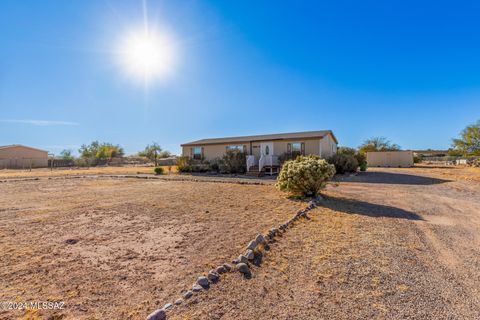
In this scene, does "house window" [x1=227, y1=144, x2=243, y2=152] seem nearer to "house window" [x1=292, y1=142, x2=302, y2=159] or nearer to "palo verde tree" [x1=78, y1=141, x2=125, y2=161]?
"house window" [x1=292, y1=142, x2=302, y2=159]

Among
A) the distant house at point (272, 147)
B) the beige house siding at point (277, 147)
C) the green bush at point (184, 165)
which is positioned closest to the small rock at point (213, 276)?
the distant house at point (272, 147)

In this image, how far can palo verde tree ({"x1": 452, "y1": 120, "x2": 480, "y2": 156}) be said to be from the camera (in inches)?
994

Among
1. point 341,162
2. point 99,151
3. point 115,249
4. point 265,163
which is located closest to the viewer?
point 115,249

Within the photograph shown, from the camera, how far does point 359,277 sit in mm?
2770

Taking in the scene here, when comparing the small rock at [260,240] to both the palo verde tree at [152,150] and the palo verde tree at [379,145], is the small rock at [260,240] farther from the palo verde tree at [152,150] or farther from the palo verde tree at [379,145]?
the palo verde tree at [152,150]

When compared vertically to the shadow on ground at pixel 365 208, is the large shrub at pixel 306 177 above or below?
above

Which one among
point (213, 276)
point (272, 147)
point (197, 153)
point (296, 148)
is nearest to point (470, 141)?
point (296, 148)

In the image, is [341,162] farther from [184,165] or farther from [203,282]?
[203,282]

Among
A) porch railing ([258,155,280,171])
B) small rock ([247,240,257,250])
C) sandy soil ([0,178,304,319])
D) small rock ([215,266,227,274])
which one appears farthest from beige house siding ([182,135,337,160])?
small rock ([215,266,227,274])

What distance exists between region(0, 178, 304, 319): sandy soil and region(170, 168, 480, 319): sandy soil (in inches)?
24.9

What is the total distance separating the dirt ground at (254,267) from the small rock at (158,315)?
0.13 metres

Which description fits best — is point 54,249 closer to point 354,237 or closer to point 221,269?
point 221,269

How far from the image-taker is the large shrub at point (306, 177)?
24.0 feet

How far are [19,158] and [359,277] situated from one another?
47218mm
